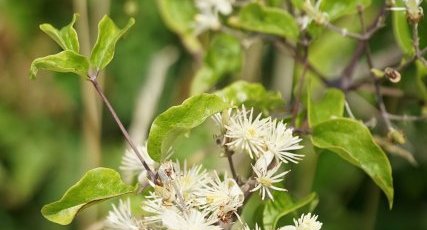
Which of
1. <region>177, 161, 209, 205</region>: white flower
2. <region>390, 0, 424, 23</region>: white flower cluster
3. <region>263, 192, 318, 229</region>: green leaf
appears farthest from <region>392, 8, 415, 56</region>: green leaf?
<region>177, 161, 209, 205</region>: white flower

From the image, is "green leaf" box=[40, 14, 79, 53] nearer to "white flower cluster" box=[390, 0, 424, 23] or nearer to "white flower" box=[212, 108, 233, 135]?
"white flower" box=[212, 108, 233, 135]

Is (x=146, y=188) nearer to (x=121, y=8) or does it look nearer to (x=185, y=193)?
(x=185, y=193)

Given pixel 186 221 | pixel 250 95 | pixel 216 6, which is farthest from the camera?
pixel 216 6

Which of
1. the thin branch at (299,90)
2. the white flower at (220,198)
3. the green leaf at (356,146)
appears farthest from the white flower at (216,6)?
the white flower at (220,198)

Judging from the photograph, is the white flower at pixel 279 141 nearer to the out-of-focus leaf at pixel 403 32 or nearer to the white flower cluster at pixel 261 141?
the white flower cluster at pixel 261 141

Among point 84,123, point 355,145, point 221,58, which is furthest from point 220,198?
point 84,123

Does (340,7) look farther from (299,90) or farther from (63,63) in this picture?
(63,63)

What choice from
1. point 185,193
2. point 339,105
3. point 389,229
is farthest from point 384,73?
point 389,229
